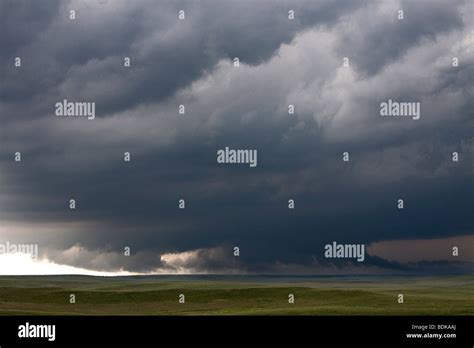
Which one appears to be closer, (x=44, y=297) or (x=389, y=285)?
(x=44, y=297)

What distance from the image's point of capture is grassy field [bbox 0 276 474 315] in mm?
88812

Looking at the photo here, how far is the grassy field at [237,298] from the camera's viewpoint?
291 feet

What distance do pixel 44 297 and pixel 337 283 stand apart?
49.9 metres

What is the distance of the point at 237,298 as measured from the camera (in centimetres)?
10394
